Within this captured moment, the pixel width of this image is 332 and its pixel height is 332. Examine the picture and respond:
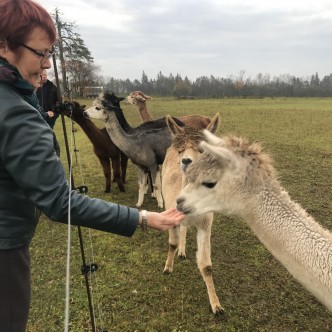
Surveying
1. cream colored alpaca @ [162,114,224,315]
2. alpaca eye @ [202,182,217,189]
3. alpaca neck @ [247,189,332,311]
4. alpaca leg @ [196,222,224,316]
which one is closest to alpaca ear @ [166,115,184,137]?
cream colored alpaca @ [162,114,224,315]

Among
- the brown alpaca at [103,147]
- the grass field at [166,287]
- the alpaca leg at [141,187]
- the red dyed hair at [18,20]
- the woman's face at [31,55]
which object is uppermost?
the red dyed hair at [18,20]

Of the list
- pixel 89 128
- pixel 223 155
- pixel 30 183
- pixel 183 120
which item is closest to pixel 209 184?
pixel 223 155

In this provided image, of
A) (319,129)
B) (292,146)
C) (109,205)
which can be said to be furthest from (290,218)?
(319,129)

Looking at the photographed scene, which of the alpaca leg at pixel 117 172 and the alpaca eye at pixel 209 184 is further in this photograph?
the alpaca leg at pixel 117 172

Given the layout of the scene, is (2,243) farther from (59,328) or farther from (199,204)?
(59,328)

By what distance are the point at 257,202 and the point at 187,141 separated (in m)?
1.83

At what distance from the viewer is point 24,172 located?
1.29 metres

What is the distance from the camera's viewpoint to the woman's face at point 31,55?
1.42 metres

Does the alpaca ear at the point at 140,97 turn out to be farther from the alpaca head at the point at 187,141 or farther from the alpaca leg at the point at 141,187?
the alpaca head at the point at 187,141

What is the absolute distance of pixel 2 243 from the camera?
1.48m

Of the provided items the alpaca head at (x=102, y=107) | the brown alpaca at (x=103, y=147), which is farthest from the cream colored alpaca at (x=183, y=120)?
the alpaca head at (x=102, y=107)

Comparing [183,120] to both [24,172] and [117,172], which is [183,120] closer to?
[117,172]

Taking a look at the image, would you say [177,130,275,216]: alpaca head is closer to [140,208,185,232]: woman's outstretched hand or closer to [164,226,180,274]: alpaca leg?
[140,208,185,232]: woman's outstretched hand

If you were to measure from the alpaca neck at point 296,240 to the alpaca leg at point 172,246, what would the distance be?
1822 millimetres
